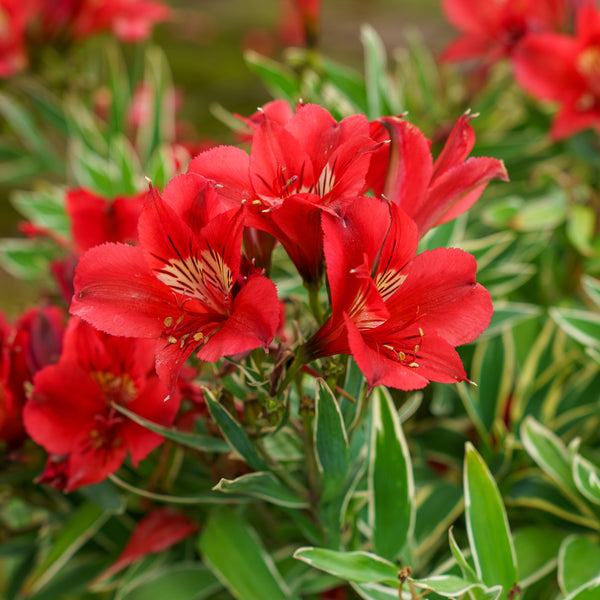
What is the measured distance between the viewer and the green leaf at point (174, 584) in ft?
2.16

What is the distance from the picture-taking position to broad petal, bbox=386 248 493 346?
1.38 feet

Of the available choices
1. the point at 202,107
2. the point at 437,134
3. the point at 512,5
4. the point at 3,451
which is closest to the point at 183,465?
the point at 3,451

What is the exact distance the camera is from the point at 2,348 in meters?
0.60

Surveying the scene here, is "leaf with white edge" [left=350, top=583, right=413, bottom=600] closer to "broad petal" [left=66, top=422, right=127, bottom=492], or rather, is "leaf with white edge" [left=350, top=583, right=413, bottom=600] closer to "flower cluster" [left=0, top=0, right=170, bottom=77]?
"broad petal" [left=66, top=422, right=127, bottom=492]

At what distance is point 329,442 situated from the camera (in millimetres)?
494

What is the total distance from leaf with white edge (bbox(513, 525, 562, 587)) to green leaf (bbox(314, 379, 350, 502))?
0.27 m

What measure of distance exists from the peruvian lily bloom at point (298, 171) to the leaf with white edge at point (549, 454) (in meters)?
0.34

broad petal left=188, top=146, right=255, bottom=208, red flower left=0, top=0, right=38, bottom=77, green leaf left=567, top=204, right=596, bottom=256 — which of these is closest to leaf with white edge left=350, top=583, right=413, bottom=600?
broad petal left=188, top=146, right=255, bottom=208

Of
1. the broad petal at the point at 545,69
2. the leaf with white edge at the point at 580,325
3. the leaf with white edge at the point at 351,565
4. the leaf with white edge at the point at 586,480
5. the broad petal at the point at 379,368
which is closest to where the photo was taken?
the broad petal at the point at 379,368

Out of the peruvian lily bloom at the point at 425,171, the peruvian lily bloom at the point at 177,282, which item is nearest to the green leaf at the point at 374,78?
the peruvian lily bloom at the point at 425,171

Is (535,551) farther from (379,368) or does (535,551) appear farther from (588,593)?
(379,368)

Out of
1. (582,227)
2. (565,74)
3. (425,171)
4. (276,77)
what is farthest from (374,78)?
(425,171)

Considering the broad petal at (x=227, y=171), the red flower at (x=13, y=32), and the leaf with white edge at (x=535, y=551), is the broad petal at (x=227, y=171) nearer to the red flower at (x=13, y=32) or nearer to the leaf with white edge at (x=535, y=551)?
the leaf with white edge at (x=535, y=551)

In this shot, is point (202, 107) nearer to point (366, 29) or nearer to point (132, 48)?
point (132, 48)
